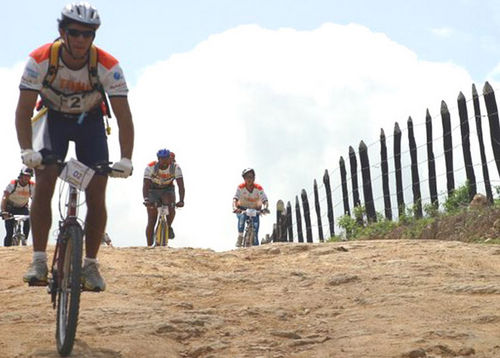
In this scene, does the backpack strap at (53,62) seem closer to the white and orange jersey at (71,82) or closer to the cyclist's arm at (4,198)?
the white and orange jersey at (71,82)

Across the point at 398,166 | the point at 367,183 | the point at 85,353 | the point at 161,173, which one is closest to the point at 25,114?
the point at 85,353

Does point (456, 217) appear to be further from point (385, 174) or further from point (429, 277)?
point (429, 277)

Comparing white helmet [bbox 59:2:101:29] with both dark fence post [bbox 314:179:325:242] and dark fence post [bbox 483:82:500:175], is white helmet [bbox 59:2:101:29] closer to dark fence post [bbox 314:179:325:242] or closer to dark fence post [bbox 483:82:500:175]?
dark fence post [bbox 483:82:500:175]

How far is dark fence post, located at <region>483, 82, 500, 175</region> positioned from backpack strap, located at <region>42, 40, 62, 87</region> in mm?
12579

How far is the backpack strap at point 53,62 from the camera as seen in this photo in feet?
23.7

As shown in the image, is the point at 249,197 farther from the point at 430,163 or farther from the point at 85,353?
the point at 85,353

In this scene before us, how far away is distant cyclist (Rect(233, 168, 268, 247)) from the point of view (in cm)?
1939

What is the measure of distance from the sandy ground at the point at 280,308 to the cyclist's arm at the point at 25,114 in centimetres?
137

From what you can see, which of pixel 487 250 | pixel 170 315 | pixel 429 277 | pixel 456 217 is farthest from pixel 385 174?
pixel 170 315

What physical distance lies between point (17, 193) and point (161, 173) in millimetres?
3264

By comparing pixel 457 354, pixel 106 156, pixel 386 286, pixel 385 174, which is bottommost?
pixel 457 354

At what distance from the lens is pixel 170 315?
8.34 metres

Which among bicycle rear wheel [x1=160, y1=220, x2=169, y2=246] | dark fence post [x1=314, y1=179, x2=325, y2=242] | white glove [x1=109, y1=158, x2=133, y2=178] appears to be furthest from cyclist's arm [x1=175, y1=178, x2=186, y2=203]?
dark fence post [x1=314, y1=179, x2=325, y2=242]

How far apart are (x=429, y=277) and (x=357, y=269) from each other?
109 centimetres
